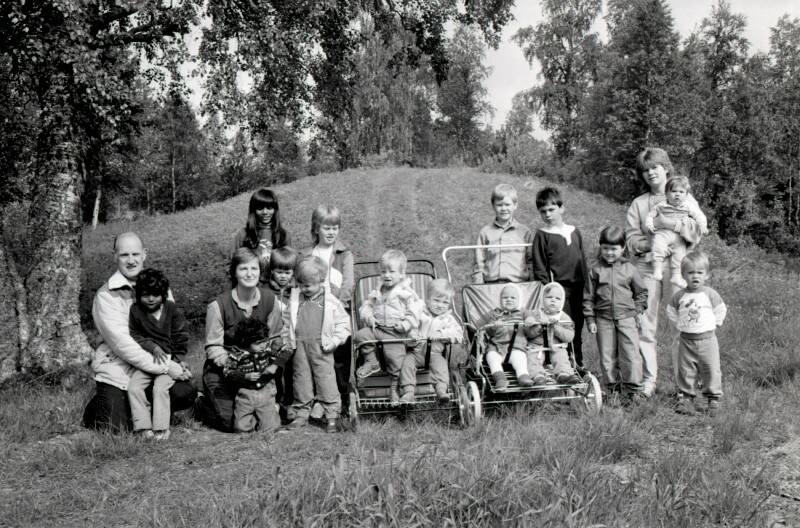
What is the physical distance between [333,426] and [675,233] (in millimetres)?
3524

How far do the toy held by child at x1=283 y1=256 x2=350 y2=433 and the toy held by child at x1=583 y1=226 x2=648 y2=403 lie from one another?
2.25m

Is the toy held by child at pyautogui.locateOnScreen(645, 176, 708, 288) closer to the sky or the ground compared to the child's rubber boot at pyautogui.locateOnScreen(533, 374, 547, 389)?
closer to the sky

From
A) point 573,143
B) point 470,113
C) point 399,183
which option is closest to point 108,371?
point 399,183

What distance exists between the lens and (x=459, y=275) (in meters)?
14.5

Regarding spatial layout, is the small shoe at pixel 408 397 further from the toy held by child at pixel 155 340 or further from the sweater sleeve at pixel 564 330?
the toy held by child at pixel 155 340

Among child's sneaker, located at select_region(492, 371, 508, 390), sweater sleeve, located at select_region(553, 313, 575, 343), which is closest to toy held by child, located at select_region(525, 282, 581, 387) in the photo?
sweater sleeve, located at select_region(553, 313, 575, 343)

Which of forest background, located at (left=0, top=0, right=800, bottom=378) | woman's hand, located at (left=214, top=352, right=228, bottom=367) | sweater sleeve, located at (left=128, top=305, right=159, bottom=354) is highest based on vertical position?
forest background, located at (left=0, top=0, right=800, bottom=378)

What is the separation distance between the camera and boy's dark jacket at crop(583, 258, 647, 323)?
5.74m

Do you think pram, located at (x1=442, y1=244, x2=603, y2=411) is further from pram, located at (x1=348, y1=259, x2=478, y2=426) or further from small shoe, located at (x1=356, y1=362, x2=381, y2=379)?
small shoe, located at (x1=356, y1=362, x2=381, y2=379)

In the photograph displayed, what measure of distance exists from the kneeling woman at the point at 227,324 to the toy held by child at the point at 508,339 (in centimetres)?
183

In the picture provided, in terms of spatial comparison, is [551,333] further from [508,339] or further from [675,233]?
[675,233]

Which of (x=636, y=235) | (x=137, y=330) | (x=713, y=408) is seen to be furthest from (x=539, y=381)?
(x=137, y=330)

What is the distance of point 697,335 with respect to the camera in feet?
17.9

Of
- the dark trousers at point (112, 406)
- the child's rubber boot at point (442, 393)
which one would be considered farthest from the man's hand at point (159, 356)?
the child's rubber boot at point (442, 393)
